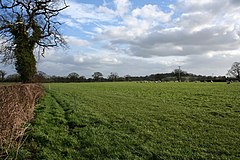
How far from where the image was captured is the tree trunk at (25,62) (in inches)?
947

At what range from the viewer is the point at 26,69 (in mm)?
24328

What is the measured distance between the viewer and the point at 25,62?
953 inches

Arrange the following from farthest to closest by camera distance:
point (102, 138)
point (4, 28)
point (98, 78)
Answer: point (98, 78) < point (4, 28) < point (102, 138)

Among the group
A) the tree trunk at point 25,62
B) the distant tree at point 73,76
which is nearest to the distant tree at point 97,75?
the distant tree at point 73,76

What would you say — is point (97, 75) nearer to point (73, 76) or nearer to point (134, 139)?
point (73, 76)

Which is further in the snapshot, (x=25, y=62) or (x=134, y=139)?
(x=25, y=62)

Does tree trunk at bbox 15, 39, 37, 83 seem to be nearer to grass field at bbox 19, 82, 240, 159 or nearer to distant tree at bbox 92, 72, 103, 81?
grass field at bbox 19, 82, 240, 159

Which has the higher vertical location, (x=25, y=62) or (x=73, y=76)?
(x=25, y=62)

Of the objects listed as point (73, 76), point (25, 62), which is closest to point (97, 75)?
point (73, 76)

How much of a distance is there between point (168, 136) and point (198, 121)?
10.3ft

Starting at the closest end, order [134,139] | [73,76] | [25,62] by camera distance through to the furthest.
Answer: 1. [134,139]
2. [25,62]
3. [73,76]

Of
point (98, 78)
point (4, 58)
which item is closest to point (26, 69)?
point (4, 58)

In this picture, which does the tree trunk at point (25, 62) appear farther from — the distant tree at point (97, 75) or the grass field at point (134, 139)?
the distant tree at point (97, 75)

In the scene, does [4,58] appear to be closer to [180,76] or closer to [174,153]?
[174,153]
